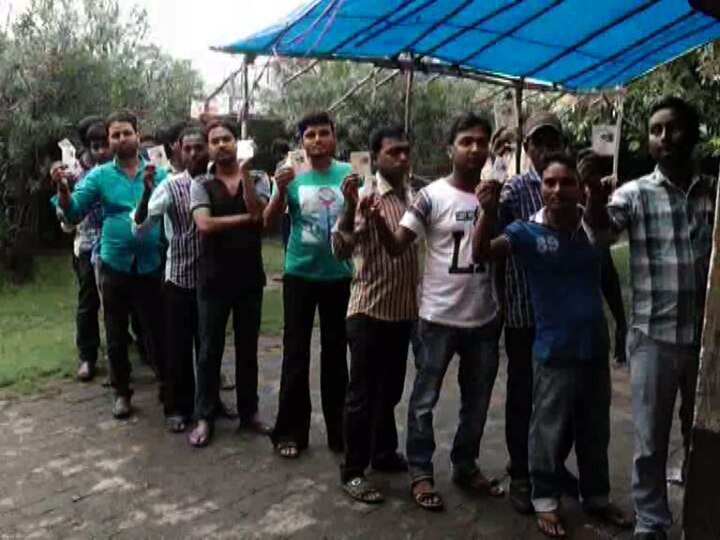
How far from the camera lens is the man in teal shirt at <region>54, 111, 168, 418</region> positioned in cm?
502

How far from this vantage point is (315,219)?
164 inches

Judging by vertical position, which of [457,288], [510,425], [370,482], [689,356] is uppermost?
[457,288]

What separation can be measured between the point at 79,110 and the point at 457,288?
301 inches

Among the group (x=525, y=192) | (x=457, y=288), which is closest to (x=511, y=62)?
(x=525, y=192)

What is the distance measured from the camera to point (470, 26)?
14.3 ft

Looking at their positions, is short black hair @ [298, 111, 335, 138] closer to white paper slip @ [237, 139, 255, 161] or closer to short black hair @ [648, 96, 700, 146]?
white paper slip @ [237, 139, 255, 161]

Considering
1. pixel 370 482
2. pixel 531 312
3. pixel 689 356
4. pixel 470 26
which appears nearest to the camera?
pixel 689 356

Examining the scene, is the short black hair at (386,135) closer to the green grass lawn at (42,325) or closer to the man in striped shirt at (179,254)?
the man in striped shirt at (179,254)

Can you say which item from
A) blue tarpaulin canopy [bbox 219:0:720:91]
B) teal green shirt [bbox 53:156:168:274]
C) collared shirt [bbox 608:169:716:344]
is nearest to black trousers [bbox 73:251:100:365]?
teal green shirt [bbox 53:156:168:274]

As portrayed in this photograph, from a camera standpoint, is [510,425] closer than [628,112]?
Yes

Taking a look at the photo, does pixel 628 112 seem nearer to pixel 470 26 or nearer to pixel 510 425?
pixel 470 26

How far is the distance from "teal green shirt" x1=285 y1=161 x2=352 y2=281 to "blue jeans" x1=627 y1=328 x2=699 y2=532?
159 centimetres

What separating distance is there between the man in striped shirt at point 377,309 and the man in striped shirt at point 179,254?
124cm

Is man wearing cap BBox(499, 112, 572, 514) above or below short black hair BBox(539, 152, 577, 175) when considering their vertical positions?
below
